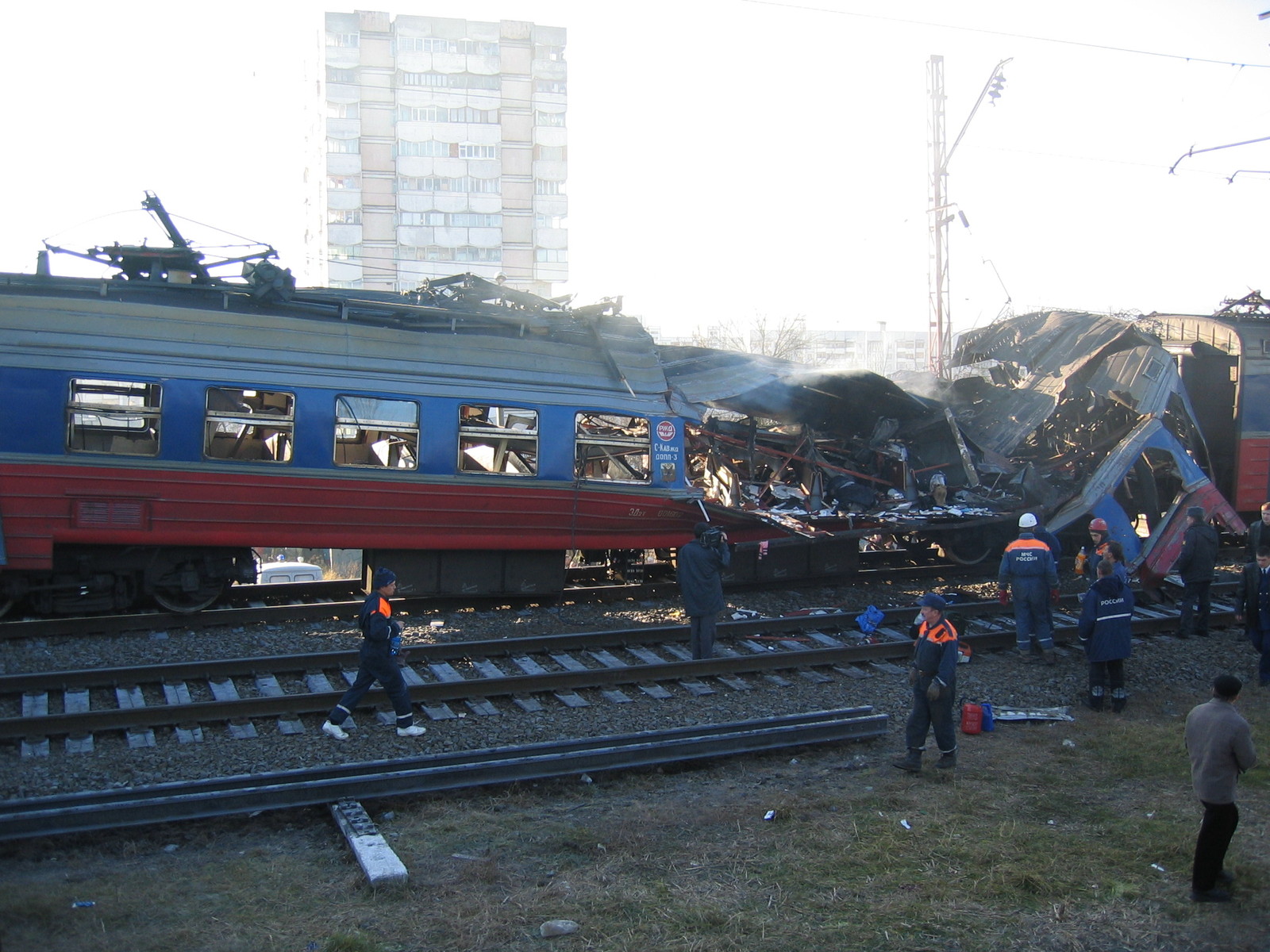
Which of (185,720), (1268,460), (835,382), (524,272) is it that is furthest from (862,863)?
(524,272)

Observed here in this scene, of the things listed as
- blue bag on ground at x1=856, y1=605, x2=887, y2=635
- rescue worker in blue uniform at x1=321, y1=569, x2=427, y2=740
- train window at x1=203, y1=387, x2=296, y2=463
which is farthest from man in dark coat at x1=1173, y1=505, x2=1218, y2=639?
train window at x1=203, y1=387, x2=296, y2=463

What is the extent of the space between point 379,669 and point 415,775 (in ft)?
4.27

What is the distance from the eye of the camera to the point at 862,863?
5.65 m

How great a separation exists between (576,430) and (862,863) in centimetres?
755

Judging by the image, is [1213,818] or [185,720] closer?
[1213,818]

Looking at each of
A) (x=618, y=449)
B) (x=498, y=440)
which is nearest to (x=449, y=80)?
(x=618, y=449)

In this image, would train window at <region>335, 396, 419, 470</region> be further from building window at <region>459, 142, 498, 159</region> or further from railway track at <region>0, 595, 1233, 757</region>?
building window at <region>459, 142, 498, 159</region>

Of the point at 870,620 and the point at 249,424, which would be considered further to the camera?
the point at 870,620

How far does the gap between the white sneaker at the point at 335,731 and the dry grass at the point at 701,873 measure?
4.48 ft

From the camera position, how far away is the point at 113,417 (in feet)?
34.1

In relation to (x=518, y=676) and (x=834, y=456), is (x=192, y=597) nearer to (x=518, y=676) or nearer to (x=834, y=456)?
(x=518, y=676)

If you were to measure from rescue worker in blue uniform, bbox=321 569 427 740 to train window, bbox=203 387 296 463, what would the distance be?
3992mm

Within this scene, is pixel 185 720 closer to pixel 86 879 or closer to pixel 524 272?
pixel 86 879

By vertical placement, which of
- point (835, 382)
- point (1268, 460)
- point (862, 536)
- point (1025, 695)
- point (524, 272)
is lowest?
point (1025, 695)
